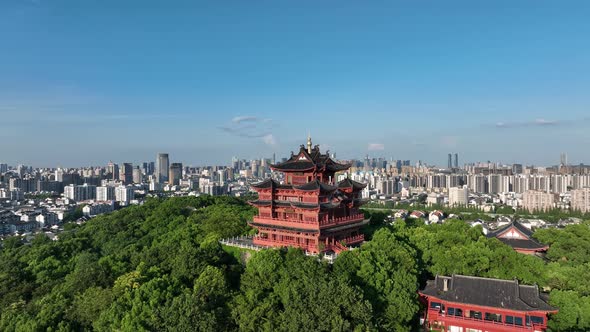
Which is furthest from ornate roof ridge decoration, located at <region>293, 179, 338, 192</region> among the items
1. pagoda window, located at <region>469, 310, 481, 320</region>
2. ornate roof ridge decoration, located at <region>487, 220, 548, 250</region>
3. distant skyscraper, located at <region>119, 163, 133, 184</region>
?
distant skyscraper, located at <region>119, 163, 133, 184</region>

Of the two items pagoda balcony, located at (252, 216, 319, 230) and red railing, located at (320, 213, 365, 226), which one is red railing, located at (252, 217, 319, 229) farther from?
red railing, located at (320, 213, 365, 226)

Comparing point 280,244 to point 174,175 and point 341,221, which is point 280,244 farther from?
point 174,175

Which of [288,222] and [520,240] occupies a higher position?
[288,222]

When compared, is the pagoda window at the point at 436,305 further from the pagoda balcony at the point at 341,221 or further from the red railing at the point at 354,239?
the pagoda balcony at the point at 341,221

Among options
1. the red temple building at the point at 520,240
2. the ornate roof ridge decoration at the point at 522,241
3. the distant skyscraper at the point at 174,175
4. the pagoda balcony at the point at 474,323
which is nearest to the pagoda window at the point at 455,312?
the pagoda balcony at the point at 474,323

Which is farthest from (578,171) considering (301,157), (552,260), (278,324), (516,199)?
(278,324)

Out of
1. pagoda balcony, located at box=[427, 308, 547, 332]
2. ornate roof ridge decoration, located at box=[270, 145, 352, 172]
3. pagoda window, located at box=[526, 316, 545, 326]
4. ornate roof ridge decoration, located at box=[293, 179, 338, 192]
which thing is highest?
ornate roof ridge decoration, located at box=[270, 145, 352, 172]

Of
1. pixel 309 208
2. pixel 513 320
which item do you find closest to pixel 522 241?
pixel 513 320
